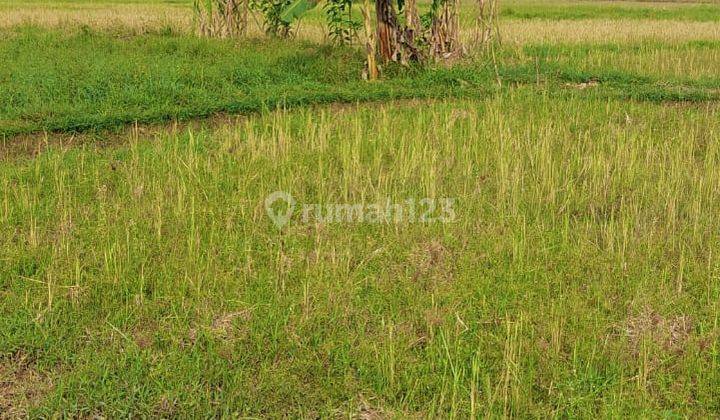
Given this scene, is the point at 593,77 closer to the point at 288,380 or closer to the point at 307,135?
the point at 307,135

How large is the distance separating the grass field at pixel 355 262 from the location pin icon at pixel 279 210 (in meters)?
0.04

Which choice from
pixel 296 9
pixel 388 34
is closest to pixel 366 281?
pixel 296 9

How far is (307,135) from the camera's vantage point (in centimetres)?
649

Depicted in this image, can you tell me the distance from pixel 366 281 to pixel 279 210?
→ 115cm

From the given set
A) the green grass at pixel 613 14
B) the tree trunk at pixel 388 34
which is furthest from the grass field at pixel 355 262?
the green grass at pixel 613 14

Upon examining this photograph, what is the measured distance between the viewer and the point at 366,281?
4074 millimetres

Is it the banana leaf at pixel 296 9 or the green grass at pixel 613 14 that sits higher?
the banana leaf at pixel 296 9

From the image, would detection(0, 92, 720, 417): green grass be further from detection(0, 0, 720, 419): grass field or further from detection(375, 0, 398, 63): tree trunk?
detection(375, 0, 398, 63): tree trunk

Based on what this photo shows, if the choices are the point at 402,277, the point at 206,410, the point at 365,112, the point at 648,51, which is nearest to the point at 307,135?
the point at 365,112

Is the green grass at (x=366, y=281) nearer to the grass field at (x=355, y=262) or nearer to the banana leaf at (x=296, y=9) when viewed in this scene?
the grass field at (x=355, y=262)

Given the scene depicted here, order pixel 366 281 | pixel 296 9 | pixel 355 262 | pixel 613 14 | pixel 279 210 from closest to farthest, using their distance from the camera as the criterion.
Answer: pixel 366 281 → pixel 355 262 → pixel 279 210 → pixel 296 9 → pixel 613 14

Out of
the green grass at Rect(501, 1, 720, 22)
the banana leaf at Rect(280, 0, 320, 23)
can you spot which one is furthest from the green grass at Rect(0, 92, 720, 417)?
the green grass at Rect(501, 1, 720, 22)

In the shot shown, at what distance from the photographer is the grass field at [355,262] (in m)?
3.20

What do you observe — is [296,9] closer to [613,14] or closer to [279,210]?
[279,210]
